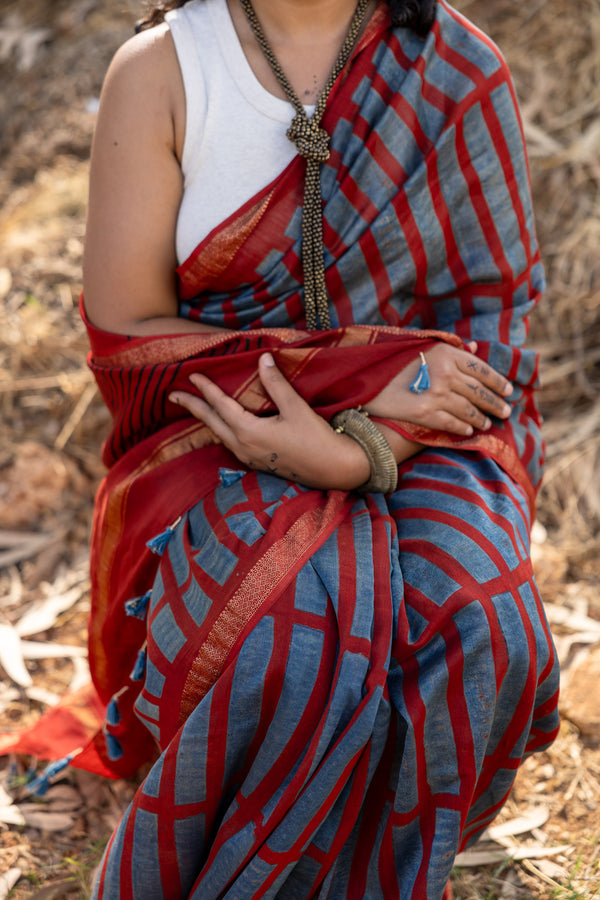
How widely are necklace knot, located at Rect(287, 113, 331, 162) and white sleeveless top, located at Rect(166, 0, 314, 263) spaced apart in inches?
1.6

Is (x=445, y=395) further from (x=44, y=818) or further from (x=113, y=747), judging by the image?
(x=44, y=818)

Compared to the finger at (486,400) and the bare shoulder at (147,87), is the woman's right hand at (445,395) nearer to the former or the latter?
the finger at (486,400)

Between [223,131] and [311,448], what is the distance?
0.60m

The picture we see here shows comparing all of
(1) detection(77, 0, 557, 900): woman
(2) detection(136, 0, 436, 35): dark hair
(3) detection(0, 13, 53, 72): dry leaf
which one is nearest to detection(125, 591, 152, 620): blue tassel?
(1) detection(77, 0, 557, 900): woman

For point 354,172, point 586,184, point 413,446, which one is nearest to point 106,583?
point 413,446

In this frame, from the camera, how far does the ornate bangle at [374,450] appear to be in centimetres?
136

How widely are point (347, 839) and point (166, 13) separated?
1488 millimetres

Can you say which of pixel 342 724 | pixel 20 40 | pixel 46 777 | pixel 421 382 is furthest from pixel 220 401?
pixel 20 40

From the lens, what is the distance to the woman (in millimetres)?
1129

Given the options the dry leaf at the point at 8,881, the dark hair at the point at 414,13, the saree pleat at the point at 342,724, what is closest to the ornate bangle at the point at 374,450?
the saree pleat at the point at 342,724

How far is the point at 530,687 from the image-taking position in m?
1.19

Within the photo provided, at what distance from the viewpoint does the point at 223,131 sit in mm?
1397

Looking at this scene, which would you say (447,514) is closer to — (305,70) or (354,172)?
(354,172)

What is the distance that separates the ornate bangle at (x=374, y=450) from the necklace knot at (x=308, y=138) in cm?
46
